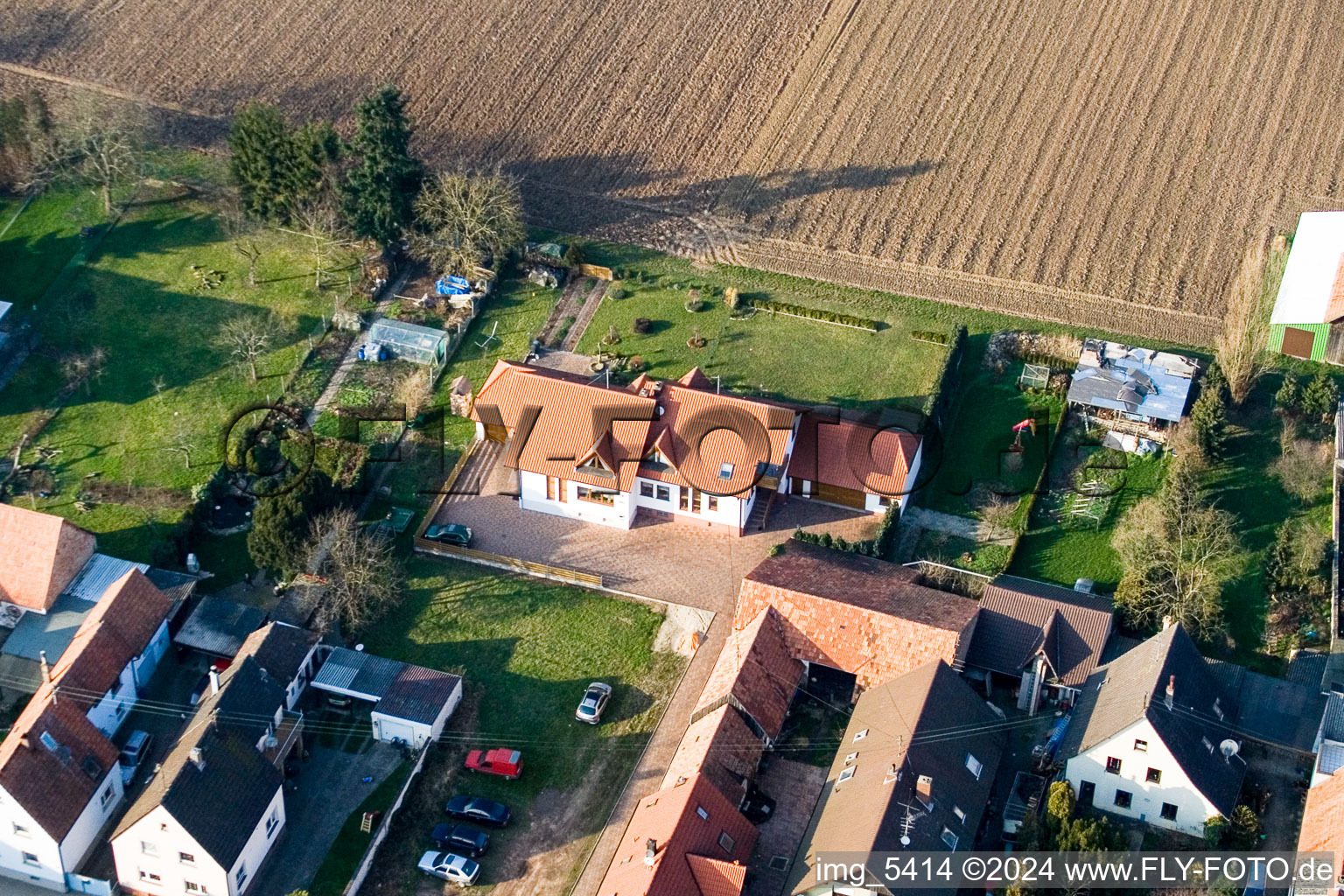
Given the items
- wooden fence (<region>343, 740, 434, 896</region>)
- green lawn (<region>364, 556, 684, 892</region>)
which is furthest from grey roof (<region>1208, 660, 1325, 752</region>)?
wooden fence (<region>343, 740, 434, 896</region>)

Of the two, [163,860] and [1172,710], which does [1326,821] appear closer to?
[1172,710]

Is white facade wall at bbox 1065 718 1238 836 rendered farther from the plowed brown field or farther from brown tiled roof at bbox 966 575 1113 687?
the plowed brown field

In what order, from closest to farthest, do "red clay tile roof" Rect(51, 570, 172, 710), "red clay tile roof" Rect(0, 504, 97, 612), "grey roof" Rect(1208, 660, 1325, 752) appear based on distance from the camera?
1. "grey roof" Rect(1208, 660, 1325, 752)
2. "red clay tile roof" Rect(51, 570, 172, 710)
3. "red clay tile roof" Rect(0, 504, 97, 612)

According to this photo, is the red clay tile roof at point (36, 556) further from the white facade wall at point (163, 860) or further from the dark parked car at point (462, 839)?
the dark parked car at point (462, 839)

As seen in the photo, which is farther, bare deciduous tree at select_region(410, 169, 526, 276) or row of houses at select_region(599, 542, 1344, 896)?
bare deciduous tree at select_region(410, 169, 526, 276)

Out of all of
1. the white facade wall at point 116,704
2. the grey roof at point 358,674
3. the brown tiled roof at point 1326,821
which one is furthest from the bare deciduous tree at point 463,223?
the brown tiled roof at point 1326,821

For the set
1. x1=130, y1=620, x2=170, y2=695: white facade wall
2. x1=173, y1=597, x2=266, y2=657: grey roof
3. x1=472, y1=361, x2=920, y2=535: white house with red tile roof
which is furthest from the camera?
x1=472, y1=361, x2=920, y2=535: white house with red tile roof

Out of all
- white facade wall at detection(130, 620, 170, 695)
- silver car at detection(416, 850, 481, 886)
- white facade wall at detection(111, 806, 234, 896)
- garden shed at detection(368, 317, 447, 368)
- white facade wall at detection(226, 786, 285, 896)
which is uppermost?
garden shed at detection(368, 317, 447, 368)
